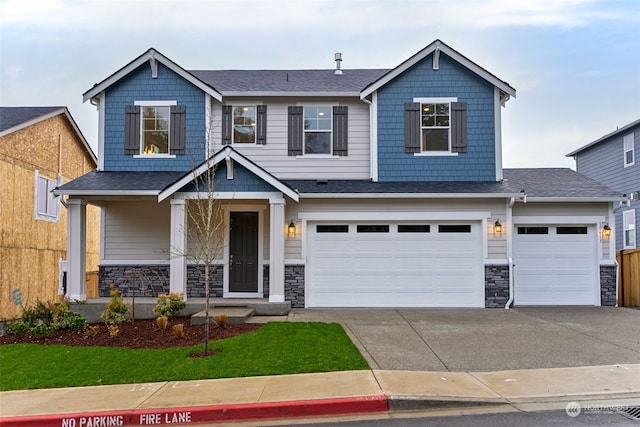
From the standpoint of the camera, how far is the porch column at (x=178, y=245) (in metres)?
12.3

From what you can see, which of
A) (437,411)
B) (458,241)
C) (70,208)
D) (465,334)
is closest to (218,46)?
(70,208)

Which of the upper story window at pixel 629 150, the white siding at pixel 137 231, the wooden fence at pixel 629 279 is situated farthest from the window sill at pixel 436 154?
the upper story window at pixel 629 150

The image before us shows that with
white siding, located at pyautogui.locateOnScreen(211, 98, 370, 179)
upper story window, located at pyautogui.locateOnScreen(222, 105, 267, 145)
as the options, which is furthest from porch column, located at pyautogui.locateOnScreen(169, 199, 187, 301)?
upper story window, located at pyautogui.locateOnScreen(222, 105, 267, 145)

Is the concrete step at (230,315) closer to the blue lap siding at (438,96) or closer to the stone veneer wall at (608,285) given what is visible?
the blue lap siding at (438,96)

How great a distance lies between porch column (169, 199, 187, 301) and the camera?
1230 cm

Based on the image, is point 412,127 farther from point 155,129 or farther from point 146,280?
point 146,280

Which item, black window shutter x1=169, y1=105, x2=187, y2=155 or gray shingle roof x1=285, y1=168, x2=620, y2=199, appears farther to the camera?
black window shutter x1=169, y1=105, x2=187, y2=155

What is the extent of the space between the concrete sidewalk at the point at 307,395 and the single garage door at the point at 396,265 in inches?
239

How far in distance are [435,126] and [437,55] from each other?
1953mm

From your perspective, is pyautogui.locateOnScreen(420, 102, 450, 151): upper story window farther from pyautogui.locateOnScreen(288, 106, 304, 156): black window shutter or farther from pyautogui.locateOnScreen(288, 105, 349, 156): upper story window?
pyautogui.locateOnScreen(288, 106, 304, 156): black window shutter

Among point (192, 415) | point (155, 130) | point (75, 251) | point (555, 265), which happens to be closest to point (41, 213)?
point (75, 251)

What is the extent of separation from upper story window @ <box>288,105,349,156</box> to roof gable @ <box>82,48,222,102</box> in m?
2.26

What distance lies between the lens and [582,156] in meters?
24.2

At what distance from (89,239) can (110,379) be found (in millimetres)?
16787
